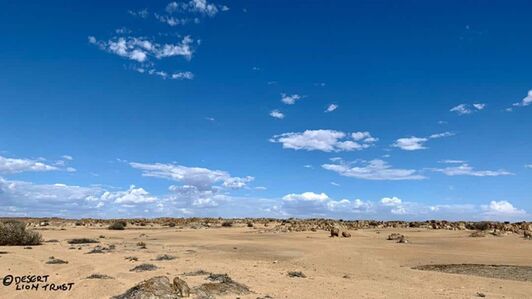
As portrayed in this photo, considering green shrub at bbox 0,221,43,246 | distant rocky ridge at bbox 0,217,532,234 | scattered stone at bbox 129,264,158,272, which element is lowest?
scattered stone at bbox 129,264,158,272

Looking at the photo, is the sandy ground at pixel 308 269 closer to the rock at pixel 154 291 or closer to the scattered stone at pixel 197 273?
the scattered stone at pixel 197 273

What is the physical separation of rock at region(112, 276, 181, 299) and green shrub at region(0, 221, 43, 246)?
20.5 m

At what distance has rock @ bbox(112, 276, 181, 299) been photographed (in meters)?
11.7

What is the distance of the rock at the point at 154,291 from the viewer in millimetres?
11661

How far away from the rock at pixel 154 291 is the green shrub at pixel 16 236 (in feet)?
67.1

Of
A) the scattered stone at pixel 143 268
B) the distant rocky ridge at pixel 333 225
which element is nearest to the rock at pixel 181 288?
the scattered stone at pixel 143 268

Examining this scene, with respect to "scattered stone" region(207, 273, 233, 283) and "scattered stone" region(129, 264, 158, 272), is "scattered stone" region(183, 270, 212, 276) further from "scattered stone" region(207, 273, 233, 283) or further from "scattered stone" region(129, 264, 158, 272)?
"scattered stone" region(129, 264, 158, 272)

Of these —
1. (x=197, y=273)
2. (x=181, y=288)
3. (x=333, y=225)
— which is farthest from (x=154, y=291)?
(x=333, y=225)

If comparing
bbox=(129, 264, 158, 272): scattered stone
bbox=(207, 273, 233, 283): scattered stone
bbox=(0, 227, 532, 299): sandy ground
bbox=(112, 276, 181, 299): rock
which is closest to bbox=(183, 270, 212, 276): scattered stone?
bbox=(0, 227, 532, 299): sandy ground

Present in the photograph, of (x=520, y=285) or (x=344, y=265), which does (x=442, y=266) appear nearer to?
(x=344, y=265)

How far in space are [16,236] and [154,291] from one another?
21700 millimetres

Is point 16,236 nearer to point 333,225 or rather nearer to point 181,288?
point 181,288

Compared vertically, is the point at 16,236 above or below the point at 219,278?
above

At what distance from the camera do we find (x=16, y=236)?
97.6 feet
